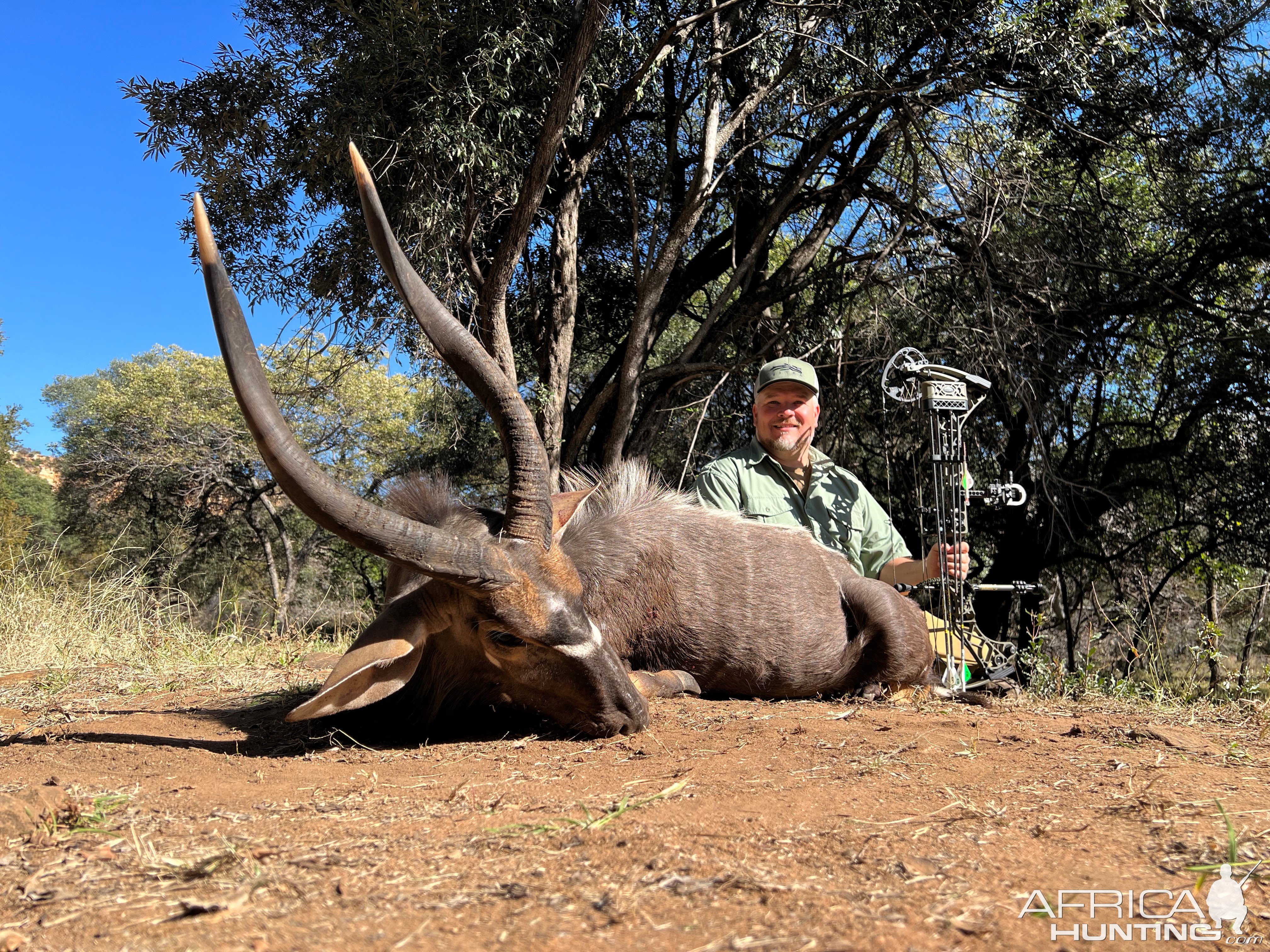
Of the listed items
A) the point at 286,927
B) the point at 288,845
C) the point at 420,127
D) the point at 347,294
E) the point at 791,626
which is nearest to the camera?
the point at 286,927

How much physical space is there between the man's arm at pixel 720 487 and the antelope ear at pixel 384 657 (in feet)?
6.65

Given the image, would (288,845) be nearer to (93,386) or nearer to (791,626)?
(791,626)

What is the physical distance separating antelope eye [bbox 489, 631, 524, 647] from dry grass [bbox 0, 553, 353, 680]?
252 centimetres

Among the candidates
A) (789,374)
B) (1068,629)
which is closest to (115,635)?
(789,374)

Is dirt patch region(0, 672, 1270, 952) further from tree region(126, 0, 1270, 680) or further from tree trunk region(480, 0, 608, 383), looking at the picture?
tree region(126, 0, 1270, 680)

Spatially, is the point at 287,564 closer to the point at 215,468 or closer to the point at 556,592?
the point at 215,468

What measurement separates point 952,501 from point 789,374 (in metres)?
1.11

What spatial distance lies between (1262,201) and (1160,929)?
25.2 ft

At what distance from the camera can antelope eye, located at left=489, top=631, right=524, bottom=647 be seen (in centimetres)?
315

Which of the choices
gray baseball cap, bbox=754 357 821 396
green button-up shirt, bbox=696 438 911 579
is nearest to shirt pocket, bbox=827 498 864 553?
green button-up shirt, bbox=696 438 911 579

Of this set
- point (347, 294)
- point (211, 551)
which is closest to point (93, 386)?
point (211, 551)

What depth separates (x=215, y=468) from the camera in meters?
13.4

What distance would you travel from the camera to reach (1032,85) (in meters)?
7.16

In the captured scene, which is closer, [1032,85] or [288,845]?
[288,845]
